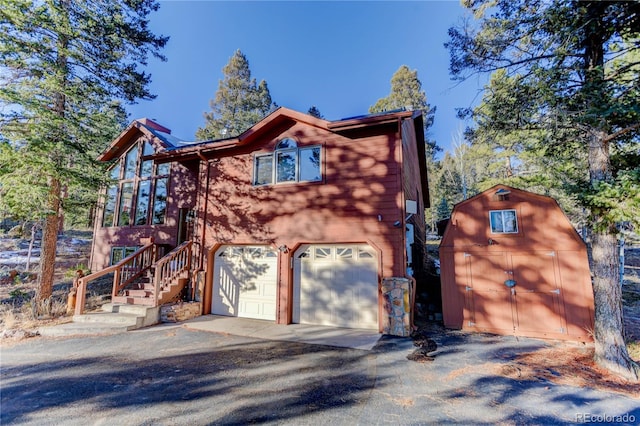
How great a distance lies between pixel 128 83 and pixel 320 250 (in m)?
9.48

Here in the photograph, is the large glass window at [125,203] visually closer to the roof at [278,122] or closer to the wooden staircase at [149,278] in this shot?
the wooden staircase at [149,278]

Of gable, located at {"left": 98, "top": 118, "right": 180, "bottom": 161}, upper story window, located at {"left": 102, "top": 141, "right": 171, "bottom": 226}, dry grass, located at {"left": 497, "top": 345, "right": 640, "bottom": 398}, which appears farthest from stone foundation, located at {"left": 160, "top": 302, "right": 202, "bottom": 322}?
dry grass, located at {"left": 497, "top": 345, "right": 640, "bottom": 398}

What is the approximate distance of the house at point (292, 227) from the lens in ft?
23.1

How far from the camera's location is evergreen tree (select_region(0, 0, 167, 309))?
7.36 metres

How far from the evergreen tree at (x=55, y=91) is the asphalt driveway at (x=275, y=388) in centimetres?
Answer: 445

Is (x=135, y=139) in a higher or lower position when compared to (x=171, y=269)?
higher

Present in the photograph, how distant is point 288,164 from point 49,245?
7.81 meters

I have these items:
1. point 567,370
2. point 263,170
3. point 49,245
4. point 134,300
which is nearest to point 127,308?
point 134,300

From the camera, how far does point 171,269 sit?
27.4 ft

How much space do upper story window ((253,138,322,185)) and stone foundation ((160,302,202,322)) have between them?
14.0ft

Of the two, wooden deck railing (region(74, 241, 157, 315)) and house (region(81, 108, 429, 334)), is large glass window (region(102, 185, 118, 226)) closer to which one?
house (region(81, 108, 429, 334))

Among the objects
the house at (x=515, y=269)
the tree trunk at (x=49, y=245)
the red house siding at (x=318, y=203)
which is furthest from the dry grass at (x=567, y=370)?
the tree trunk at (x=49, y=245)

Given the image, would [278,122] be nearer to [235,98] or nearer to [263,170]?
[263,170]

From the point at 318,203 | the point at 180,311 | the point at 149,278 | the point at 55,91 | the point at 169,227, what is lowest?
the point at 180,311
